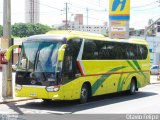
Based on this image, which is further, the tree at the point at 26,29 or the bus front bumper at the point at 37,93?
the tree at the point at 26,29

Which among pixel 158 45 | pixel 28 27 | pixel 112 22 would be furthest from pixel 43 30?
pixel 112 22

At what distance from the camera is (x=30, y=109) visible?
17.2 meters

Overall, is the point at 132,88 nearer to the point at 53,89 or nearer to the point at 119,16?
the point at 53,89

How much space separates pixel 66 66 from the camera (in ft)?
58.9

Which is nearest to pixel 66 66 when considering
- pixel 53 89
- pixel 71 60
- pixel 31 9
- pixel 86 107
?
pixel 71 60

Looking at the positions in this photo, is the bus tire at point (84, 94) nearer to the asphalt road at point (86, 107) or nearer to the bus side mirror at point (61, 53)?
the asphalt road at point (86, 107)

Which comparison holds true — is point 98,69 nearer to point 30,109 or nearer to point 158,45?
point 30,109

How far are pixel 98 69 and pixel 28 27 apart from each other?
310 ft

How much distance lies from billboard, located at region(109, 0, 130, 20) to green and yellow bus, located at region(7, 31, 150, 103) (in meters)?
15.1

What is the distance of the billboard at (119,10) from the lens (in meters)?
37.1

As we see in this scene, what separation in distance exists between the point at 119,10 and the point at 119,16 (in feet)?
1.66

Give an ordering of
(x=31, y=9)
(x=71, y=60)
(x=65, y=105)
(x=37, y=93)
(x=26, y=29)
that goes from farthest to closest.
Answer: (x=26, y=29) → (x=31, y=9) → (x=65, y=105) → (x=71, y=60) → (x=37, y=93)

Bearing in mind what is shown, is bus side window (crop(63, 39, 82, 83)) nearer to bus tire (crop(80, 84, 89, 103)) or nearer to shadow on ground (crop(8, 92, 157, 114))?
bus tire (crop(80, 84, 89, 103))

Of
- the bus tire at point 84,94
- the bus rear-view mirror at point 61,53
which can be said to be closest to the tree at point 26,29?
the bus tire at point 84,94
